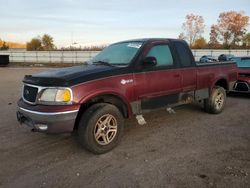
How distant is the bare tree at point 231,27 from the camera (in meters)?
70.6

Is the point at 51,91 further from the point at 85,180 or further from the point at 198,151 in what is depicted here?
the point at 198,151

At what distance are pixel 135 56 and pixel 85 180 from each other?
8.14 ft

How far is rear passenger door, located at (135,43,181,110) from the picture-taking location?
526cm

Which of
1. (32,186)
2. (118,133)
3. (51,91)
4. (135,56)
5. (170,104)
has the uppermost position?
(135,56)

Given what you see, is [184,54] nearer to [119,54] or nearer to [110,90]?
[119,54]

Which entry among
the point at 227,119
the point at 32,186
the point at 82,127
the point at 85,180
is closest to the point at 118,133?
the point at 82,127

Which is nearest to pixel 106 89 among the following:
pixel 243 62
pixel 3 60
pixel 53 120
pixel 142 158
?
pixel 53 120

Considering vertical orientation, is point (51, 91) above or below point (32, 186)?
above

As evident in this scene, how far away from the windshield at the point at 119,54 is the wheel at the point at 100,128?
108 centimetres

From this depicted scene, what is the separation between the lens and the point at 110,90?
4730mm

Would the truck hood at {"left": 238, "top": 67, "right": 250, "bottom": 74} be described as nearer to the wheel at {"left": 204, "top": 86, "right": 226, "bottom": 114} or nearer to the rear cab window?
the wheel at {"left": 204, "top": 86, "right": 226, "bottom": 114}

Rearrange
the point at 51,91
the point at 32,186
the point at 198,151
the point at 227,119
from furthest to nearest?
the point at 227,119 < the point at 198,151 < the point at 51,91 < the point at 32,186

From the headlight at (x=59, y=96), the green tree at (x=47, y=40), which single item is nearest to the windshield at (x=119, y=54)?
the headlight at (x=59, y=96)

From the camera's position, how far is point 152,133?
18.9ft
